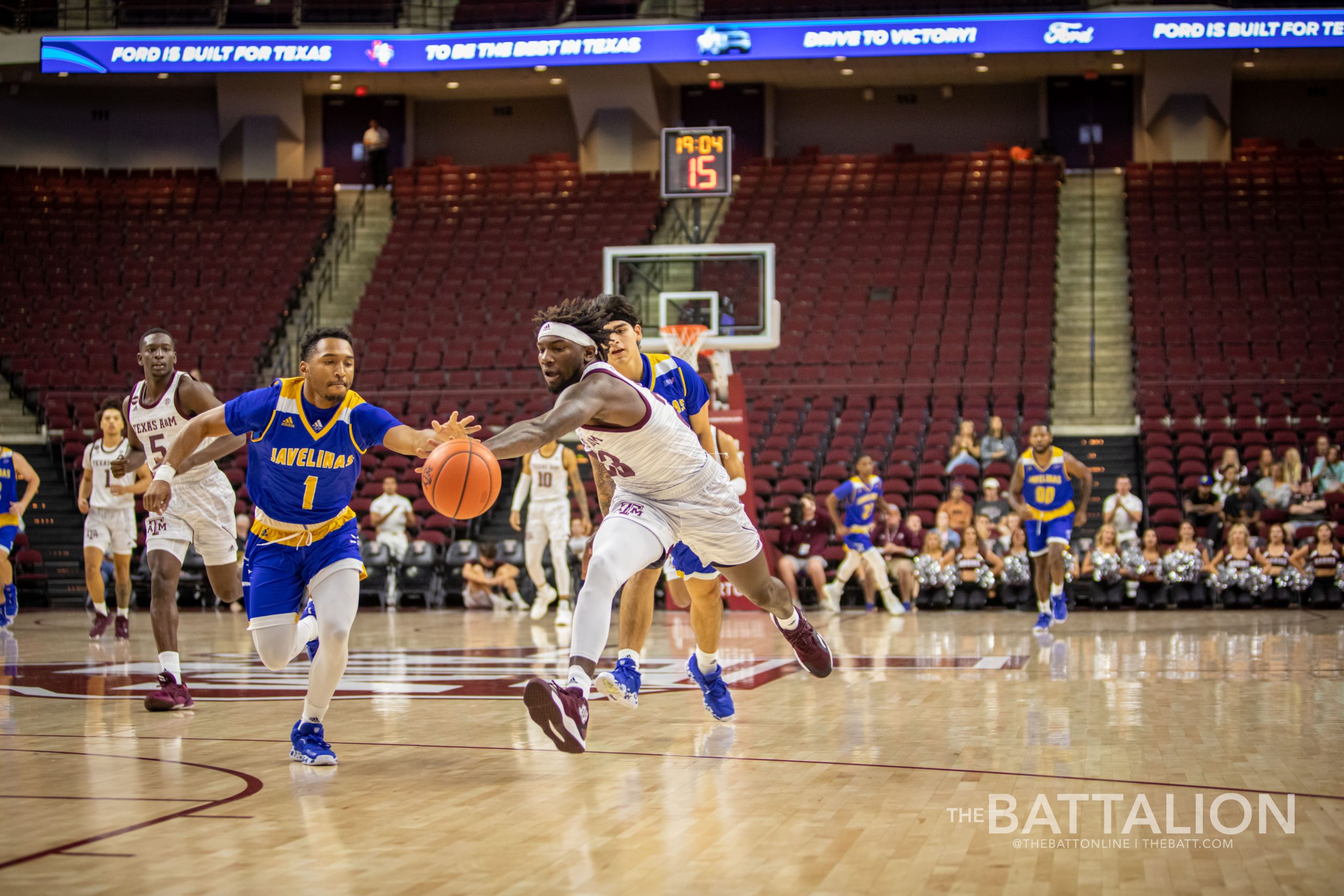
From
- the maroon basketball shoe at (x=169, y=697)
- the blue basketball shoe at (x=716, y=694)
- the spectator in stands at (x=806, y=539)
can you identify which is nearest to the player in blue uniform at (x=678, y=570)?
the blue basketball shoe at (x=716, y=694)

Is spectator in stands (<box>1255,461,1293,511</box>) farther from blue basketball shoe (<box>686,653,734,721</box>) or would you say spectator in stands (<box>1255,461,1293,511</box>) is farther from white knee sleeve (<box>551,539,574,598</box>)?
blue basketball shoe (<box>686,653,734,721</box>)

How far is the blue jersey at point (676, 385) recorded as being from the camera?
6.33 m

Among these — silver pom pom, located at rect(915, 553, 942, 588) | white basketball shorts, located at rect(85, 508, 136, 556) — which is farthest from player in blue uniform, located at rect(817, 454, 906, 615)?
white basketball shorts, located at rect(85, 508, 136, 556)

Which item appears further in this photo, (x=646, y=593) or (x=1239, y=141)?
(x=1239, y=141)

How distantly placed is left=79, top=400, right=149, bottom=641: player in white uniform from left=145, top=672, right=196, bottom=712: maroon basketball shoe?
5.28 metres

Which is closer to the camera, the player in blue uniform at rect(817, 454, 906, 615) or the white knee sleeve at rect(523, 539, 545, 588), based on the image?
the white knee sleeve at rect(523, 539, 545, 588)

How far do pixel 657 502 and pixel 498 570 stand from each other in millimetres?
10148

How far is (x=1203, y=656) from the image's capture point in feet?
30.3

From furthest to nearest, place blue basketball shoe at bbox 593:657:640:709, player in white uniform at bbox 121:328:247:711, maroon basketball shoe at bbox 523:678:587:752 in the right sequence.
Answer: player in white uniform at bbox 121:328:247:711 → blue basketball shoe at bbox 593:657:640:709 → maroon basketball shoe at bbox 523:678:587:752

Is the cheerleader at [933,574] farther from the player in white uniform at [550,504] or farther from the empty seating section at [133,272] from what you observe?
the empty seating section at [133,272]

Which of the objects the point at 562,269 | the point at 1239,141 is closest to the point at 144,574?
the point at 562,269

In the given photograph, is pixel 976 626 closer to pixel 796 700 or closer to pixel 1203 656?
pixel 1203 656

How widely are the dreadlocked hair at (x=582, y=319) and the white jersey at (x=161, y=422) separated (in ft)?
9.63

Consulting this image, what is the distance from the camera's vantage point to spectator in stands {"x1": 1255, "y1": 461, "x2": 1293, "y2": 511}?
15.0 metres
